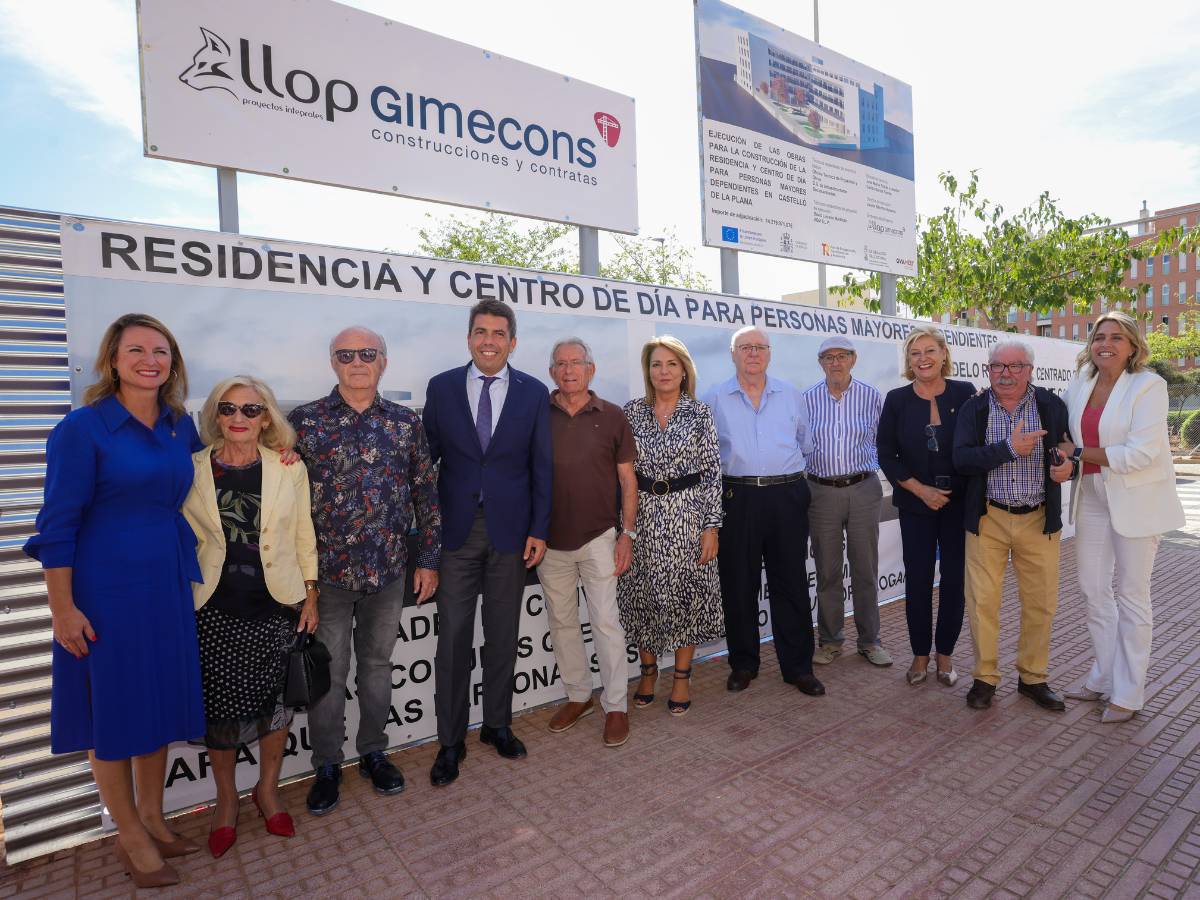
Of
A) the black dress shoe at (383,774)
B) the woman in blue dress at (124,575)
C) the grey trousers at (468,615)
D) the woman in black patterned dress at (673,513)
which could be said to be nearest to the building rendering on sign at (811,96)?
the woman in black patterned dress at (673,513)

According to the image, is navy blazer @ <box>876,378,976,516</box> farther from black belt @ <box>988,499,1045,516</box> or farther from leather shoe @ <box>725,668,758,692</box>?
leather shoe @ <box>725,668,758,692</box>

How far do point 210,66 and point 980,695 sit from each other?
16.3 ft

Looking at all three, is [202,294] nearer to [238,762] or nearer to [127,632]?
[127,632]

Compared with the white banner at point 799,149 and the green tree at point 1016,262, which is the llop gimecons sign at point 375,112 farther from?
the green tree at point 1016,262

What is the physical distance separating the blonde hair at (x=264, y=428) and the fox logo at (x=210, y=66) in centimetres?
147

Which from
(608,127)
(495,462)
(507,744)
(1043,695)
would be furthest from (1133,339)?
(507,744)

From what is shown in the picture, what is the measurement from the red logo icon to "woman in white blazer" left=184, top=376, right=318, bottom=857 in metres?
2.80

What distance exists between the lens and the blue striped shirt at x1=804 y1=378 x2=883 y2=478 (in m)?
4.66

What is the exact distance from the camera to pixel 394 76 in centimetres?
377

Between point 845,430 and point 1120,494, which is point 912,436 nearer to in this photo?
point 845,430

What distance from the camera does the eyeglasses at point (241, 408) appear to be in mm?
2744

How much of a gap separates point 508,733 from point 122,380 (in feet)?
7.65

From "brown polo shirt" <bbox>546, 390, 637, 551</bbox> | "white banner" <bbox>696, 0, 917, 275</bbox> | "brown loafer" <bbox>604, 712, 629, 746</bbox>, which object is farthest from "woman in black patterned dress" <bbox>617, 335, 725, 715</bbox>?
"white banner" <bbox>696, 0, 917, 275</bbox>

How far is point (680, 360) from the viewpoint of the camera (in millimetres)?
3895
